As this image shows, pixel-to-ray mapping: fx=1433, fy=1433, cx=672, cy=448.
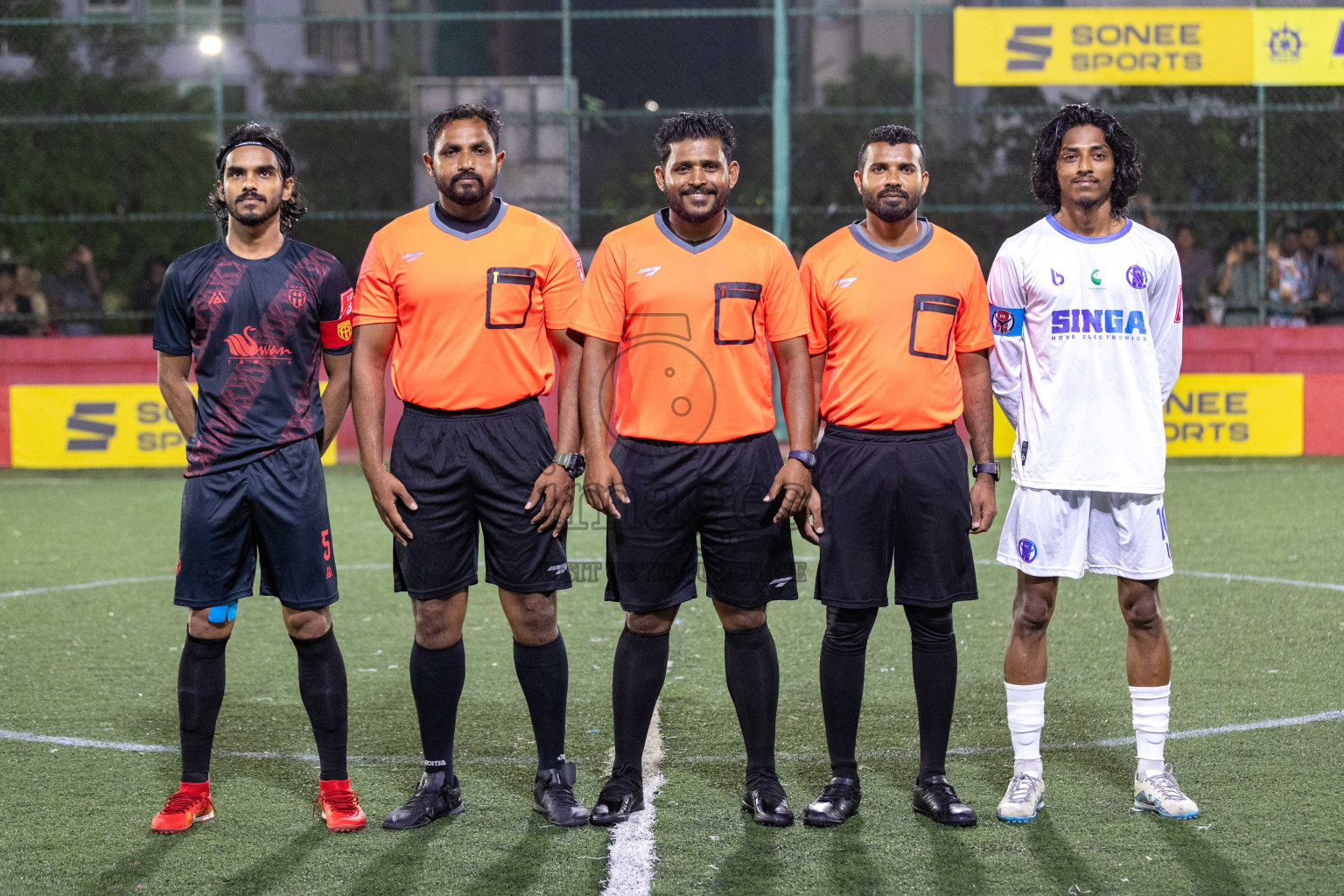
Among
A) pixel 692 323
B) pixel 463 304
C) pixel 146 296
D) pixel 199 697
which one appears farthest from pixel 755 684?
pixel 146 296

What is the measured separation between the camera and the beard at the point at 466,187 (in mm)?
4301

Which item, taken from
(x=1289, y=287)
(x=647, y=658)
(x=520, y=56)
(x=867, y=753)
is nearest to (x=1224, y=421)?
(x=1289, y=287)

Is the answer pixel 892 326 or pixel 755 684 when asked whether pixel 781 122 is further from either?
pixel 755 684

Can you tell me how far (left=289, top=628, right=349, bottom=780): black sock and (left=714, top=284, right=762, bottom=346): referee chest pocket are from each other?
1.50 metres

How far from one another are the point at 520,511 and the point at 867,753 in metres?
1.61

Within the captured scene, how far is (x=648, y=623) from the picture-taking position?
14.4 feet

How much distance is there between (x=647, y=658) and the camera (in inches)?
173

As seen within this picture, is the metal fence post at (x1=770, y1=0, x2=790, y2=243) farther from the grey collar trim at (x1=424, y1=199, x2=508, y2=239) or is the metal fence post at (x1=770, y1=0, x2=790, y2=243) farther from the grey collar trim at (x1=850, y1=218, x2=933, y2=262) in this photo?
the grey collar trim at (x1=424, y1=199, x2=508, y2=239)

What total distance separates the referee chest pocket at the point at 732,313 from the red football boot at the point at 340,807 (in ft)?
5.83

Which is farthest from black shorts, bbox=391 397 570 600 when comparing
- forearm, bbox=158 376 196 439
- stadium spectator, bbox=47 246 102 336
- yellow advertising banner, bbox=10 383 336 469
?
stadium spectator, bbox=47 246 102 336

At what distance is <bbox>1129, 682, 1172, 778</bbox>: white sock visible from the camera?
14.5 ft

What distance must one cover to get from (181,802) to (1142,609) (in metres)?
2.99

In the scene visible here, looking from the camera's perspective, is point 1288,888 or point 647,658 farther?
point 647,658

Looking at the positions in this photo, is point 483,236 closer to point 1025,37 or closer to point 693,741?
point 693,741
